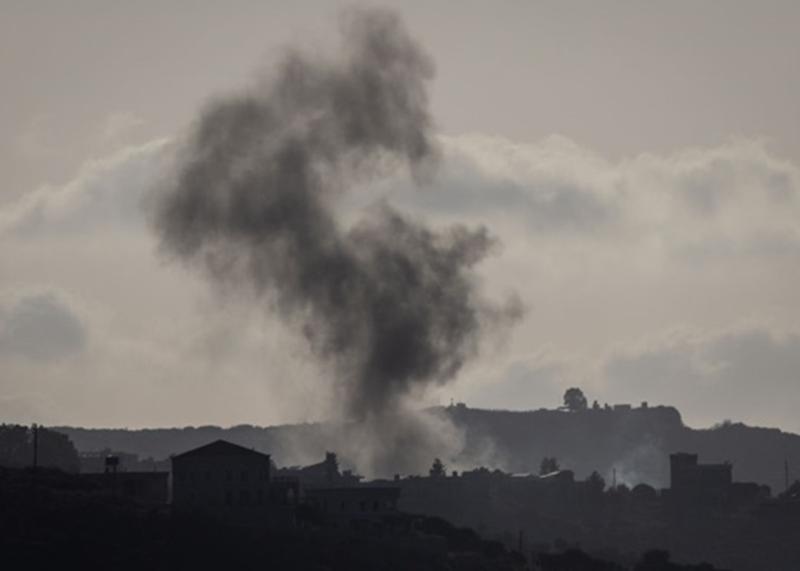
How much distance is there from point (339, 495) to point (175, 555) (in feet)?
133

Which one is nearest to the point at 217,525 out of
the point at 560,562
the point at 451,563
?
the point at 451,563

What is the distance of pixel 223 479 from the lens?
552 feet

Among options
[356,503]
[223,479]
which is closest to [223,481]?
[223,479]

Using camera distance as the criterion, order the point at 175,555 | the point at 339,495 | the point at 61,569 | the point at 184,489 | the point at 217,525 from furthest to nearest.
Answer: the point at 339,495, the point at 184,489, the point at 217,525, the point at 175,555, the point at 61,569

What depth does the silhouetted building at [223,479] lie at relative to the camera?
16675 cm

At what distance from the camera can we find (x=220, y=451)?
557 feet

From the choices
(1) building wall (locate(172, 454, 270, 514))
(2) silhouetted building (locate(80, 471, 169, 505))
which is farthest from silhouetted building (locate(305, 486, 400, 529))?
(2) silhouetted building (locate(80, 471, 169, 505))

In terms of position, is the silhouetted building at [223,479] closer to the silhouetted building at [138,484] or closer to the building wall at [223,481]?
the building wall at [223,481]

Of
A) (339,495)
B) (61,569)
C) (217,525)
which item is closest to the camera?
(61,569)

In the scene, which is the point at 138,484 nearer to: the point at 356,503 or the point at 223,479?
the point at 223,479

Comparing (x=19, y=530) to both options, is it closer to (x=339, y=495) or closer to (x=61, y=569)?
(x=61, y=569)

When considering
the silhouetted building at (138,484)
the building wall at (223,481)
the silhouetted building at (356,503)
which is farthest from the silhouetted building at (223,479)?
the silhouetted building at (356,503)

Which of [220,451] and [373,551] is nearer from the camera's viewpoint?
[373,551]

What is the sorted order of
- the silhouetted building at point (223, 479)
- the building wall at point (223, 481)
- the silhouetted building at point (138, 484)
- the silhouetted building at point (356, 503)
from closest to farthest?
the silhouetted building at point (138, 484)
the silhouetted building at point (223, 479)
the building wall at point (223, 481)
the silhouetted building at point (356, 503)
